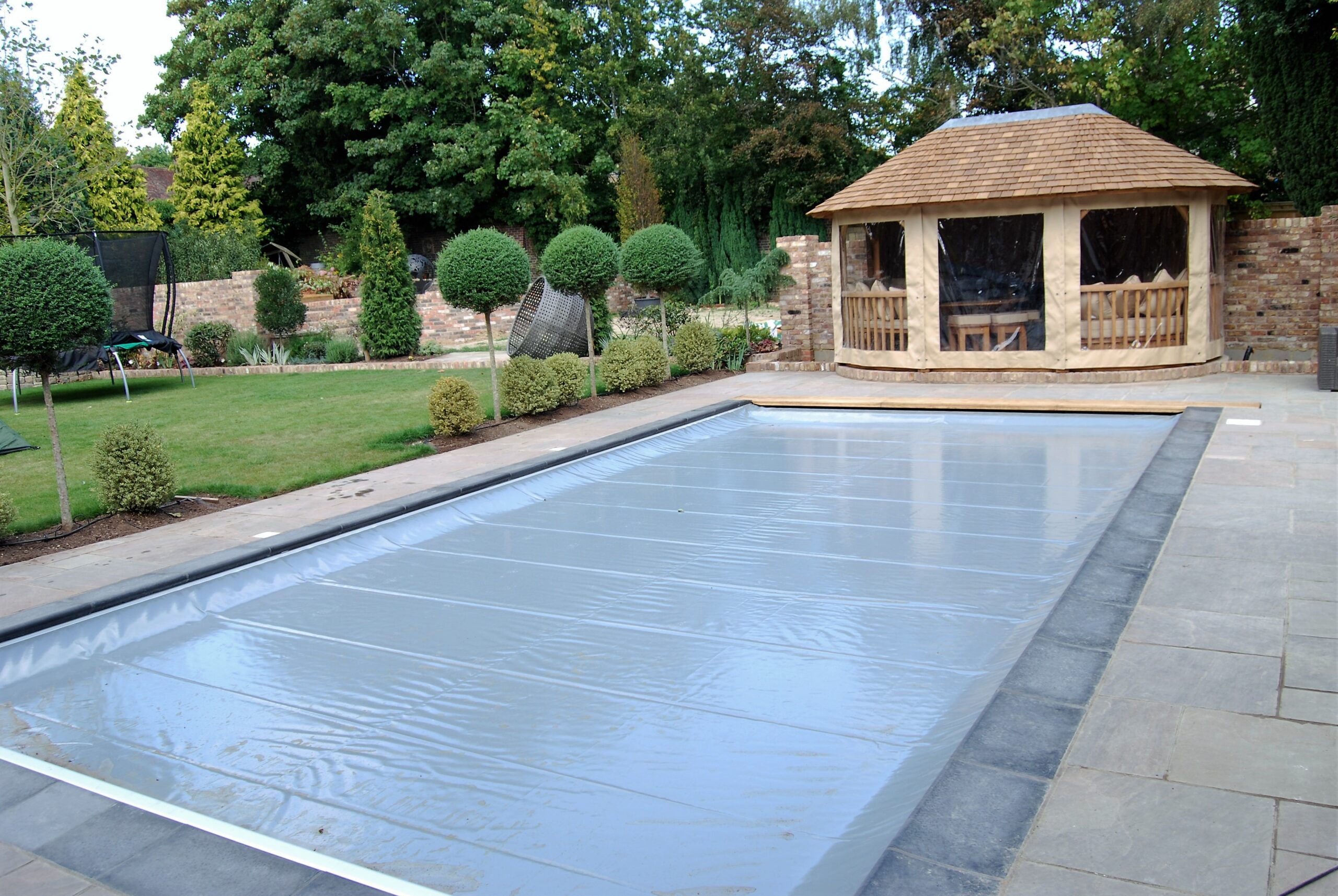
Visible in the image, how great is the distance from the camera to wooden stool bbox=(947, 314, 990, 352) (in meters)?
11.6

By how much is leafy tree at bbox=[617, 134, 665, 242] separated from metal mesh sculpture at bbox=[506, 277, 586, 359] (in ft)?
36.3

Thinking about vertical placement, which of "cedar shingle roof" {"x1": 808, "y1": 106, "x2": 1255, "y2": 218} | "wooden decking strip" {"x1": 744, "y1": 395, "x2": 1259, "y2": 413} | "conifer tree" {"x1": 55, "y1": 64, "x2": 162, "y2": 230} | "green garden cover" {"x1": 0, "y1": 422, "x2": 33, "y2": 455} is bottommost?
"wooden decking strip" {"x1": 744, "y1": 395, "x2": 1259, "y2": 413}

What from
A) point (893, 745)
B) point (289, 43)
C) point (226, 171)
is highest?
point (289, 43)

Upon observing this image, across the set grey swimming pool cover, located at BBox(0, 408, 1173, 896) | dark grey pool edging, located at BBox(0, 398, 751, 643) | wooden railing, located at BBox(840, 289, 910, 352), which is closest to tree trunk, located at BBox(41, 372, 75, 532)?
dark grey pool edging, located at BBox(0, 398, 751, 643)

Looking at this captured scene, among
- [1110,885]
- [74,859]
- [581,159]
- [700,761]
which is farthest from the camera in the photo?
→ [581,159]

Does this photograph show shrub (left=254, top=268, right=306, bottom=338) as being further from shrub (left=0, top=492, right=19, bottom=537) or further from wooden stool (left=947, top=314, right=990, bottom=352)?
shrub (left=0, top=492, right=19, bottom=537)

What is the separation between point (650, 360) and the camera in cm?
1205

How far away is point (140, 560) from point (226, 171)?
23179 mm

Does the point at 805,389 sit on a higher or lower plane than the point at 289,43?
lower

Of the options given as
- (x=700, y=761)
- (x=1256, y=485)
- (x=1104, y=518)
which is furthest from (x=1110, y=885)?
(x=1256, y=485)

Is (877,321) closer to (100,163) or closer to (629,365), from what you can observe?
(629,365)

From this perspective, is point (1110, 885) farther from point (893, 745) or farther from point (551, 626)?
point (551, 626)

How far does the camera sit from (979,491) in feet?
22.7

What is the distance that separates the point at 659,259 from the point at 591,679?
8450 millimetres
